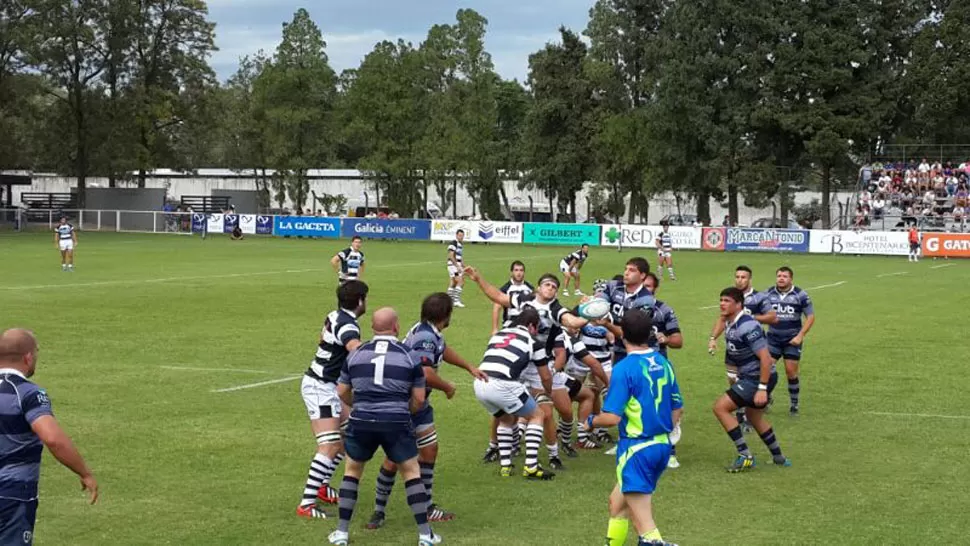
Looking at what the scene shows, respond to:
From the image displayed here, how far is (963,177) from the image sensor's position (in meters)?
68.7

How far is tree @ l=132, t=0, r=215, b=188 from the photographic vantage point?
86.8m

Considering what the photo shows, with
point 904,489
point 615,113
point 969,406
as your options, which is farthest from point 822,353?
point 615,113

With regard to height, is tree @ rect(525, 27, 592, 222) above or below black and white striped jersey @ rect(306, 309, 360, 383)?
above

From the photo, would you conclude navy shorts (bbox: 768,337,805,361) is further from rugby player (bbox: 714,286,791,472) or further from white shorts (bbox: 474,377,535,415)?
white shorts (bbox: 474,377,535,415)

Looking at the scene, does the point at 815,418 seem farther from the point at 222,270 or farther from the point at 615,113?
the point at 615,113

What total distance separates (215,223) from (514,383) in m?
66.7

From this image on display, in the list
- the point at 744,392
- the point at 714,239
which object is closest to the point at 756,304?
the point at 744,392

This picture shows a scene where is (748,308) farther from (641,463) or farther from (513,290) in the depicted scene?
(641,463)

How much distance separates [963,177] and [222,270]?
47.9m

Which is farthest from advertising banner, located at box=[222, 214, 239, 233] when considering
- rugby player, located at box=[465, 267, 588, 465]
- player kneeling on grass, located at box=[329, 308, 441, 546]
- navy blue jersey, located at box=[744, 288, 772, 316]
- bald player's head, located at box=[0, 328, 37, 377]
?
bald player's head, located at box=[0, 328, 37, 377]

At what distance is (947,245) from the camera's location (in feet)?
192

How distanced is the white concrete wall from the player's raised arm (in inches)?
2722

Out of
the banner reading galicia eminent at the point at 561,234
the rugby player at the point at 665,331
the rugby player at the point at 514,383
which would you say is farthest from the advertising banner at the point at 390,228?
the rugby player at the point at 514,383

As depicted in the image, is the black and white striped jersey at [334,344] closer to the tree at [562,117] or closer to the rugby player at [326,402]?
→ the rugby player at [326,402]
